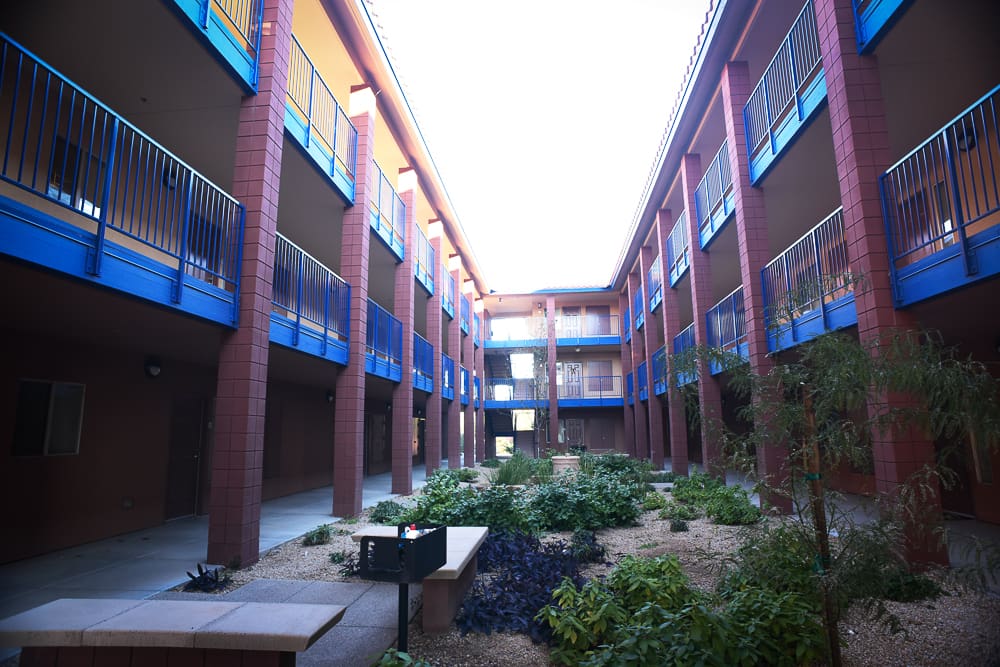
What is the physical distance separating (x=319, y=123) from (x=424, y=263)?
756 centimetres

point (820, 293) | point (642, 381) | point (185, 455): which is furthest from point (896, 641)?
point (642, 381)

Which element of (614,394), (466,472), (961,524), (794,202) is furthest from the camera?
(614,394)

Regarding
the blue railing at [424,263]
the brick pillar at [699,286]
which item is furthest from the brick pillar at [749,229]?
the blue railing at [424,263]

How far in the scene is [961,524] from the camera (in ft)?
29.5

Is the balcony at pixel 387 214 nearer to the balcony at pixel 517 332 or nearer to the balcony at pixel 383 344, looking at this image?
the balcony at pixel 383 344

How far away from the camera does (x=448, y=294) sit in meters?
22.6

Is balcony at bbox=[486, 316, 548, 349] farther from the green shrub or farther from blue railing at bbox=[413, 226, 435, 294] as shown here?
the green shrub

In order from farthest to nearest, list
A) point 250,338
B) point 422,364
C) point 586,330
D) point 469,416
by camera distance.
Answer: point 586,330, point 469,416, point 422,364, point 250,338

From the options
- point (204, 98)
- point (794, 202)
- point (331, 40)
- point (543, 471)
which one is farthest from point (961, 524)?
point (331, 40)

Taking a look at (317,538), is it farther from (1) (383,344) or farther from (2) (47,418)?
(1) (383,344)

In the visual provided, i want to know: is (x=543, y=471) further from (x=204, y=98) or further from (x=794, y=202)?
(x=204, y=98)

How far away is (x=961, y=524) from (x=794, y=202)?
269 inches

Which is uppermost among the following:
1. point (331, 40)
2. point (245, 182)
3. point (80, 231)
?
point (331, 40)

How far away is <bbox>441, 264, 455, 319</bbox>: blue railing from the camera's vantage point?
2129cm
